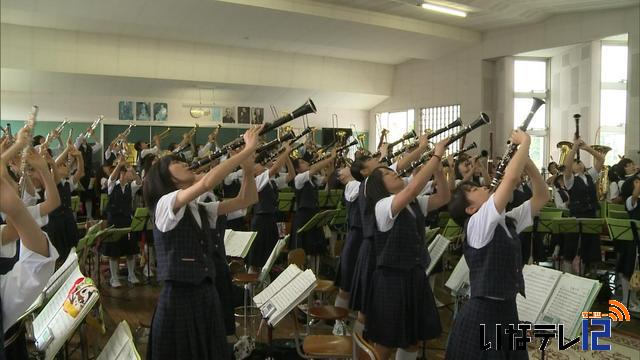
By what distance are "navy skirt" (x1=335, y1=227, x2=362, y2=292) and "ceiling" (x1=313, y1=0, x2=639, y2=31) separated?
23.0ft

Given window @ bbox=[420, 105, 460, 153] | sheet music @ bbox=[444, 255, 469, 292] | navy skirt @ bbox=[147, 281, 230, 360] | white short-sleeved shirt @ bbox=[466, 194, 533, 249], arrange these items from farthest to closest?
window @ bbox=[420, 105, 460, 153] < sheet music @ bbox=[444, 255, 469, 292] < navy skirt @ bbox=[147, 281, 230, 360] < white short-sleeved shirt @ bbox=[466, 194, 533, 249]

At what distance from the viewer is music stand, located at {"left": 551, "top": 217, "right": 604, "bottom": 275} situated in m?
6.76

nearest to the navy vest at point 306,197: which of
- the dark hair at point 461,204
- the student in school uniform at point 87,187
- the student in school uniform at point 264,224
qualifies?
the student in school uniform at point 264,224

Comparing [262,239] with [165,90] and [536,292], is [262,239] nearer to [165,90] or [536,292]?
[536,292]

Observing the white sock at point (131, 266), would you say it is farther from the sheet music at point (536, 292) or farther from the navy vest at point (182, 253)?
the sheet music at point (536, 292)

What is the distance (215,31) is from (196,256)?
1038 centimetres

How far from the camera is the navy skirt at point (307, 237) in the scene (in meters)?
7.24

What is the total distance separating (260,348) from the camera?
4.51 metres

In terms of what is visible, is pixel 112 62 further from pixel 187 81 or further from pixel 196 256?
pixel 196 256

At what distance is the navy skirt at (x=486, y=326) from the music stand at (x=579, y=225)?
4.30 m

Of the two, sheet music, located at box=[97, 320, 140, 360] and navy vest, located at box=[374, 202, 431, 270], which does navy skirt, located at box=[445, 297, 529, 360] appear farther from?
sheet music, located at box=[97, 320, 140, 360]

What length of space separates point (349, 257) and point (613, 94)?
36.2 feet

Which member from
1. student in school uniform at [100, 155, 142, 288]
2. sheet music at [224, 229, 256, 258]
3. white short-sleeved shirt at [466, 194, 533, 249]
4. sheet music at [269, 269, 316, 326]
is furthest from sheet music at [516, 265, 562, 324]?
student in school uniform at [100, 155, 142, 288]

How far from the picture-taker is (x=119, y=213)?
24.8 ft
